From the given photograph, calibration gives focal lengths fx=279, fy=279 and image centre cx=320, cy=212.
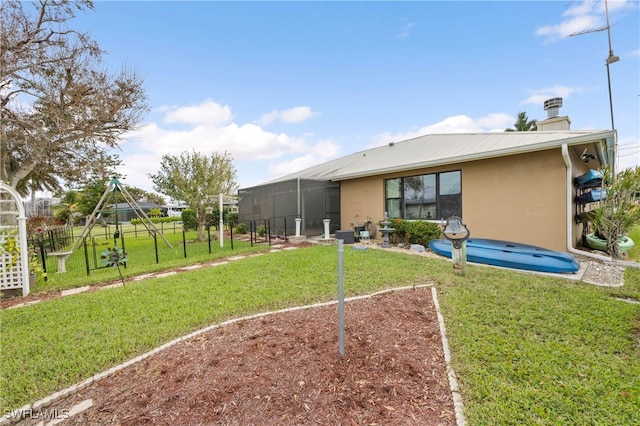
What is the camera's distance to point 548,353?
253 centimetres

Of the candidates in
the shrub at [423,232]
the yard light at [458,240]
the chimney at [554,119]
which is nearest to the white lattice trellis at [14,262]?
the yard light at [458,240]

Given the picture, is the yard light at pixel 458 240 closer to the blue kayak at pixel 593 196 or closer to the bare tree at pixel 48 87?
the blue kayak at pixel 593 196

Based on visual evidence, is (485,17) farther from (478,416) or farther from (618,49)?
(478,416)

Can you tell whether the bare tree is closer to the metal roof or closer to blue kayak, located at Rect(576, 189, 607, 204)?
the metal roof

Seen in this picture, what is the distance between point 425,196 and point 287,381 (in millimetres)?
7735

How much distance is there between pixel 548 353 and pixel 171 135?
16.1m

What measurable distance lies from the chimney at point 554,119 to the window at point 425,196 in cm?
425

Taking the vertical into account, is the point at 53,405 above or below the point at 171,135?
below

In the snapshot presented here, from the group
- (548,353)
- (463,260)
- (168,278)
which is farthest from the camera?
(168,278)

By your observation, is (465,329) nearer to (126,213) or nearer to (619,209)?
(619,209)

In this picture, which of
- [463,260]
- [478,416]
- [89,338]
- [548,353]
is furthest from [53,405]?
[463,260]

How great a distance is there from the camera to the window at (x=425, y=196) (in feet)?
26.7

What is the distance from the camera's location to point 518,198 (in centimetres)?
694

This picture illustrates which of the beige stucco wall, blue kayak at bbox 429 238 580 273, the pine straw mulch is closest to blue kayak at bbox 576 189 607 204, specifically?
the beige stucco wall
